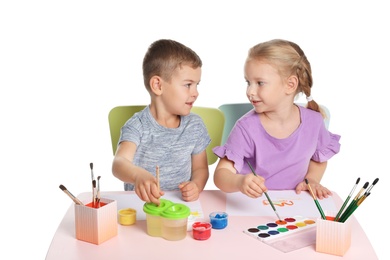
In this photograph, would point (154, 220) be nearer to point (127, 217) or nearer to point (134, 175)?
point (127, 217)

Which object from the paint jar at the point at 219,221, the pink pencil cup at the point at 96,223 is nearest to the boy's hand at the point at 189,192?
the paint jar at the point at 219,221

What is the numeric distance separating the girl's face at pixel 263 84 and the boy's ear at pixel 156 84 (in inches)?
15.3

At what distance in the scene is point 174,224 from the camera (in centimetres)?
170

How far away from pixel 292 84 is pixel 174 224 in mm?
947

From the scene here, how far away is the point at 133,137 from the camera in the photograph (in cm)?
232

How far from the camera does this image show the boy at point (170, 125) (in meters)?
2.35

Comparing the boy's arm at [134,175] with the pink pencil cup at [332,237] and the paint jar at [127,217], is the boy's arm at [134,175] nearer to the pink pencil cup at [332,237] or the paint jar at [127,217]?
the paint jar at [127,217]

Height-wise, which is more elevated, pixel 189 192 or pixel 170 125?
pixel 170 125

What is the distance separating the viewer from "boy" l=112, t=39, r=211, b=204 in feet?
7.72

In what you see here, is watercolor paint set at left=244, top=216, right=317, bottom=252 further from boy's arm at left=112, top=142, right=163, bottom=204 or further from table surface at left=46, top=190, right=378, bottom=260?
boy's arm at left=112, top=142, right=163, bottom=204

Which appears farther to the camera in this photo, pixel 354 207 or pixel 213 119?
pixel 213 119

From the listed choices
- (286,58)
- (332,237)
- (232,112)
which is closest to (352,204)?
(332,237)

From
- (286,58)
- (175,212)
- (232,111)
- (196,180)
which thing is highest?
(286,58)

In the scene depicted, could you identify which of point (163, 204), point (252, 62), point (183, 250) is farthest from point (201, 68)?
point (183, 250)
